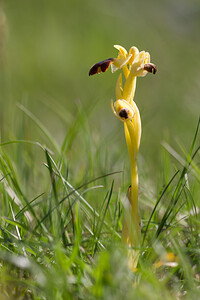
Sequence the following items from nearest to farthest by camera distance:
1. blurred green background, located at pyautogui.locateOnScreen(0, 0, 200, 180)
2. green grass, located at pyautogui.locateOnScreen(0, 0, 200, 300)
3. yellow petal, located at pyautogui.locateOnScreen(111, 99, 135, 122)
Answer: green grass, located at pyautogui.locateOnScreen(0, 0, 200, 300)
yellow petal, located at pyautogui.locateOnScreen(111, 99, 135, 122)
blurred green background, located at pyautogui.locateOnScreen(0, 0, 200, 180)

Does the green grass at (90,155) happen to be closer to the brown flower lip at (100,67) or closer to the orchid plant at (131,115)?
the orchid plant at (131,115)

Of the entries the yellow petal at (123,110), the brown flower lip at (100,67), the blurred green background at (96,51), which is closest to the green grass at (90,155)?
the blurred green background at (96,51)

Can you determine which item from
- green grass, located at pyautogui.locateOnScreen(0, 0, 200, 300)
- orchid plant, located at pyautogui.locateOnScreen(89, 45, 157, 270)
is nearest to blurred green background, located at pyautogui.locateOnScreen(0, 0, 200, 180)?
green grass, located at pyautogui.locateOnScreen(0, 0, 200, 300)

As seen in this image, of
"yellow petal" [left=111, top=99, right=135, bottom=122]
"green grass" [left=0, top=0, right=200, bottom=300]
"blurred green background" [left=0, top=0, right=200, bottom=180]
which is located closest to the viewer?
"green grass" [left=0, top=0, right=200, bottom=300]

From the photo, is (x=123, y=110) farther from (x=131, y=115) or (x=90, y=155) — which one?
(x=90, y=155)

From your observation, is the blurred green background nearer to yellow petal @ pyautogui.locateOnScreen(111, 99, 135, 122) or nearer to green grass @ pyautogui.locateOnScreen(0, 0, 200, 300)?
green grass @ pyautogui.locateOnScreen(0, 0, 200, 300)

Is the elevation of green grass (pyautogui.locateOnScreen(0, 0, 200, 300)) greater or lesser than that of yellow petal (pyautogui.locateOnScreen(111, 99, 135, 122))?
lesser

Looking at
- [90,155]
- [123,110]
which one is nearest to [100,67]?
[123,110]
